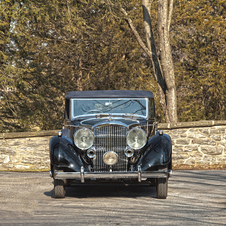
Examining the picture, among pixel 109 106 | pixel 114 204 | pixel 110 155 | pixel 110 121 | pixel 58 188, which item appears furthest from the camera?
pixel 109 106

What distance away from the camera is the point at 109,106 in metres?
7.80

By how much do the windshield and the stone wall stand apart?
A: 4.00 meters

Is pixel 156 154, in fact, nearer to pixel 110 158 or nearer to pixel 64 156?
pixel 110 158

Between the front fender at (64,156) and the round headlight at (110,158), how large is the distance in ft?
1.39

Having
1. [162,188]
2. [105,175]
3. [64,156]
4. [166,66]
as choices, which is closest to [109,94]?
[64,156]

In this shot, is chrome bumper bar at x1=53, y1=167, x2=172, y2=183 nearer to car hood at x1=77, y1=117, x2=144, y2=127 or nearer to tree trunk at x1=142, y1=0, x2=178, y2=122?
car hood at x1=77, y1=117, x2=144, y2=127

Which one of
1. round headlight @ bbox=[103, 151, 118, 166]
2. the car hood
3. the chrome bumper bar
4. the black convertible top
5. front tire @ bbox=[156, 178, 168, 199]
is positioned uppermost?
the black convertible top

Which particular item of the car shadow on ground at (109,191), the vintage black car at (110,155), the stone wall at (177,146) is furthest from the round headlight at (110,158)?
the stone wall at (177,146)

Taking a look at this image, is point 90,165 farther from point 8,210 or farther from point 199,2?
point 199,2

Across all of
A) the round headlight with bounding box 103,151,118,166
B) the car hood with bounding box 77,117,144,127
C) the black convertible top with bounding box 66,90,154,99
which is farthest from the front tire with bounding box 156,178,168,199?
the black convertible top with bounding box 66,90,154,99

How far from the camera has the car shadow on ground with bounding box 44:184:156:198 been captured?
7164 millimetres

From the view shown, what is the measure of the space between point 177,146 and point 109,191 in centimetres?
472

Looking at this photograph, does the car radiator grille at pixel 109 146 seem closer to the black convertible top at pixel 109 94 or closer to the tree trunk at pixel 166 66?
the black convertible top at pixel 109 94

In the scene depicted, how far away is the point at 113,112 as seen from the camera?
7691 mm
